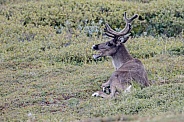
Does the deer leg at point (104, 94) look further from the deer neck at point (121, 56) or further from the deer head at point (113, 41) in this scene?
the deer head at point (113, 41)

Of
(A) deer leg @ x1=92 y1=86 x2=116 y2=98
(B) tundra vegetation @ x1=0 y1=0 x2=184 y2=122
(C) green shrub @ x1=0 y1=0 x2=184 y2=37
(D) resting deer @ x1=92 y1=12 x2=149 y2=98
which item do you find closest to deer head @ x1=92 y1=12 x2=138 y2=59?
(D) resting deer @ x1=92 y1=12 x2=149 y2=98

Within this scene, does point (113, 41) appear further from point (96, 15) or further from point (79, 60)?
point (96, 15)

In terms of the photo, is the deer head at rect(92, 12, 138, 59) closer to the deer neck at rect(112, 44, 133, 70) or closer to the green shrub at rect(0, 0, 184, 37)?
the deer neck at rect(112, 44, 133, 70)

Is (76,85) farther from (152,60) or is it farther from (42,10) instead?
(42,10)

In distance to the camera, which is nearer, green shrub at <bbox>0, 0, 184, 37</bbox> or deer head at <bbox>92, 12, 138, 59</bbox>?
deer head at <bbox>92, 12, 138, 59</bbox>

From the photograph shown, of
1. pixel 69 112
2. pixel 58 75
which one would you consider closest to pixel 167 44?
pixel 58 75

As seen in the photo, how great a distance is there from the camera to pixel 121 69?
10219mm

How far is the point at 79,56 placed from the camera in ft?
43.8

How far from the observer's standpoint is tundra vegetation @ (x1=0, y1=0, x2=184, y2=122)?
329 inches

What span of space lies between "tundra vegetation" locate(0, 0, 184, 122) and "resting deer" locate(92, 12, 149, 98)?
0.33 m

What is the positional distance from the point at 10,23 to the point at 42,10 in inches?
55.4

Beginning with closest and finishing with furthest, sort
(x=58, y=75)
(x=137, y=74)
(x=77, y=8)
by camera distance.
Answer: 1. (x=137, y=74)
2. (x=58, y=75)
3. (x=77, y=8)

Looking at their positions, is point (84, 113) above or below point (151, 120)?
below

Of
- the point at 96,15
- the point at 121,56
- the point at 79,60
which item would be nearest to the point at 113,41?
the point at 121,56
